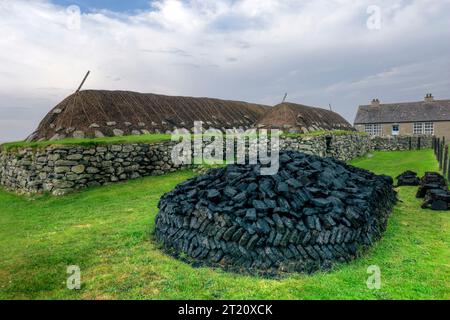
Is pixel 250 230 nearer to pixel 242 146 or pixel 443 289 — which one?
pixel 443 289

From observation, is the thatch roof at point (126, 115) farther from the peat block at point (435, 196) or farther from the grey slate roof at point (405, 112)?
the grey slate roof at point (405, 112)

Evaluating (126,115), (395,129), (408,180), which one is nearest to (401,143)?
(395,129)

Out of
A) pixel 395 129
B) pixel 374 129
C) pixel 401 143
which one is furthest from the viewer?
pixel 374 129

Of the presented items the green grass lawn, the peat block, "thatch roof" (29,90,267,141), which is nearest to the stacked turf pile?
the green grass lawn

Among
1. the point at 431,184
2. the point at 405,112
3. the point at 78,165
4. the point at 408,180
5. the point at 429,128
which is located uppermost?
the point at 405,112

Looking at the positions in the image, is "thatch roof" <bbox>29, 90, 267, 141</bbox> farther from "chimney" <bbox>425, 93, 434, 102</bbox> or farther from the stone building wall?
"chimney" <bbox>425, 93, 434, 102</bbox>

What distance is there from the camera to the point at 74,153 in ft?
44.8

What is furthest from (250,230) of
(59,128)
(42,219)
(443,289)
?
(59,128)

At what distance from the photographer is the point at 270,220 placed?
6074mm

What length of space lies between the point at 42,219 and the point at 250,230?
23.9 feet

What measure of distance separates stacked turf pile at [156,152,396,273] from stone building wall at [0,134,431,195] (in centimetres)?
706

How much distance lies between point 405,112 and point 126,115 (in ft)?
126

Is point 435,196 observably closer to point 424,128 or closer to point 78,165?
point 78,165

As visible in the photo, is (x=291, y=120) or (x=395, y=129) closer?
(x=291, y=120)
